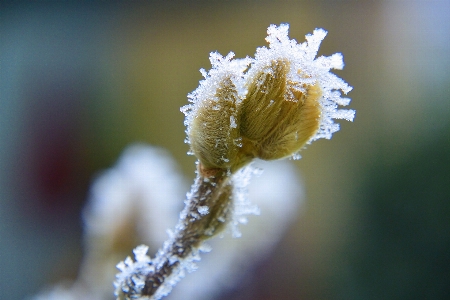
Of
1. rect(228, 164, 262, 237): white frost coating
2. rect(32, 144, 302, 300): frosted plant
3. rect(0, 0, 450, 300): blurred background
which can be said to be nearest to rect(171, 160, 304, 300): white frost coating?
rect(32, 144, 302, 300): frosted plant

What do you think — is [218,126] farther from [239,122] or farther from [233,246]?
[233,246]

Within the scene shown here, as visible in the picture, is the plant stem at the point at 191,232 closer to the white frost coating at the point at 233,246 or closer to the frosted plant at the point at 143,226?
the frosted plant at the point at 143,226

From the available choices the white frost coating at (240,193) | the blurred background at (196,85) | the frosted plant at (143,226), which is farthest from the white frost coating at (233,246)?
the blurred background at (196,85)

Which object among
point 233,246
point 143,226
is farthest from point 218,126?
point 233,246

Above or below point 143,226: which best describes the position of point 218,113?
below

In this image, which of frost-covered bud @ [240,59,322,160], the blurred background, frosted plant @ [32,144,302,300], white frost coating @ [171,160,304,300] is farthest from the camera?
the blurred background

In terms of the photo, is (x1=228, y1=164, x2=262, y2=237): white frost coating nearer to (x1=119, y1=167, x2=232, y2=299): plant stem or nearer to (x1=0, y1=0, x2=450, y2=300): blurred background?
(x1=119, y1=167, x2=232, y2=299): plant stem

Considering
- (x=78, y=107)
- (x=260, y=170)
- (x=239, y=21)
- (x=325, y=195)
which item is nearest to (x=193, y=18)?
(x=239, y=21)

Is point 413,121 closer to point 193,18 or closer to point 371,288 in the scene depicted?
point 371,288


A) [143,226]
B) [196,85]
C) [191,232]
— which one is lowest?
[191,232]
